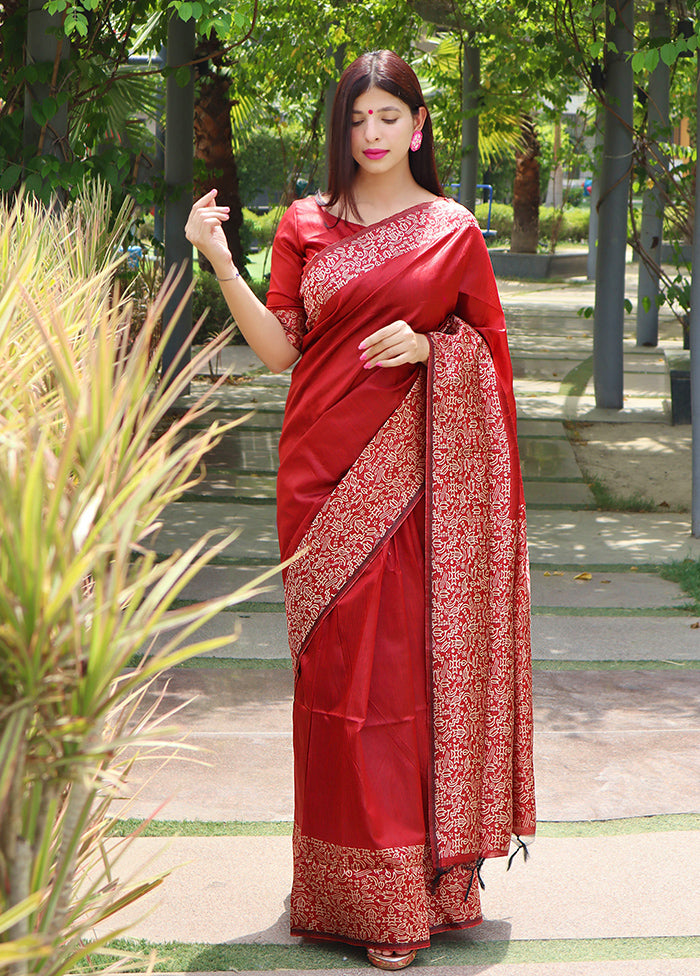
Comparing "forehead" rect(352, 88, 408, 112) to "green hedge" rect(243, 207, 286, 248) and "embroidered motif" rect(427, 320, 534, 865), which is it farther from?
"green hedge" rect(243, 207, 286, 248)

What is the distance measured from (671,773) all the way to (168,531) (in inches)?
129

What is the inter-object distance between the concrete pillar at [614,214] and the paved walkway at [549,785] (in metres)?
3.11

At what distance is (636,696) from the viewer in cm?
410

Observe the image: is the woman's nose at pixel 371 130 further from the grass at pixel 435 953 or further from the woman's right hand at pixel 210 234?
the grass at pixel 435 953

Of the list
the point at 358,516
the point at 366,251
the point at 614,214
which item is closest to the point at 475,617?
the point at 358,516

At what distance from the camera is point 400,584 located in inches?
103

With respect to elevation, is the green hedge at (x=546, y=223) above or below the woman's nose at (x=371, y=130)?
above

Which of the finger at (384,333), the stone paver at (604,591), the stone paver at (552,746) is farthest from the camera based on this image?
the stone paver at (604,591)

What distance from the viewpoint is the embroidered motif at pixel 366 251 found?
8.60ft

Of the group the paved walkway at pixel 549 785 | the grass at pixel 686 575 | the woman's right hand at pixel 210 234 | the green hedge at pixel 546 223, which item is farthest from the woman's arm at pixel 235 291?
the green hedge at pixel 546 223

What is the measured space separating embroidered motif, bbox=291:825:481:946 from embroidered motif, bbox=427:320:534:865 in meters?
0.08

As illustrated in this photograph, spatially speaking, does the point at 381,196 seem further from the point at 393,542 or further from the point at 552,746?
the point at 552,746

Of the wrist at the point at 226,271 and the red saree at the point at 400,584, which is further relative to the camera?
the red saree at the point at 400,584

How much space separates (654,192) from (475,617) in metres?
7.72
